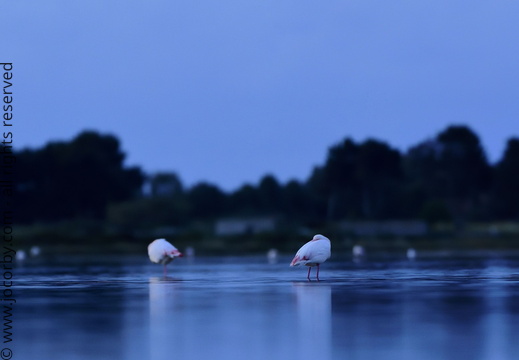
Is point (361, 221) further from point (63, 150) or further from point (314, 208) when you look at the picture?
point (63, 150)

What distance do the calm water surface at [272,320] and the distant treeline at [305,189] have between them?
225 ft

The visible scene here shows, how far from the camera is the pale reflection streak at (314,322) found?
12781 millimetres

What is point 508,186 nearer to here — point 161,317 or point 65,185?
point 65,185

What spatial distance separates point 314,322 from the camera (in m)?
15.9

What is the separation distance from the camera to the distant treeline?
101125 mm

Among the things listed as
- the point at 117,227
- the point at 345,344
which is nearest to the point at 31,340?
the point at 345,344

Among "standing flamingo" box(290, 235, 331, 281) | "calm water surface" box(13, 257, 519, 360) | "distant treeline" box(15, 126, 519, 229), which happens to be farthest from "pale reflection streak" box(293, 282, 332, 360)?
"distant treeline" box(15, 126, 519, 229)

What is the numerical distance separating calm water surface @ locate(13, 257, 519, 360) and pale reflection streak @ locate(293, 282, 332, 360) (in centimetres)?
2

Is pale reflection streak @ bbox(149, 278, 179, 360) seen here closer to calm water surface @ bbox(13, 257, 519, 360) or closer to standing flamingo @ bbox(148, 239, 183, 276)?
calm water surface @ bbox(13, 257, 519, 360)

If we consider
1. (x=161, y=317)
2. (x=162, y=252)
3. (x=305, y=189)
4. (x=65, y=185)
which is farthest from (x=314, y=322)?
(x=305, y=189)

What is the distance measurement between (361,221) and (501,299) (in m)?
73.5

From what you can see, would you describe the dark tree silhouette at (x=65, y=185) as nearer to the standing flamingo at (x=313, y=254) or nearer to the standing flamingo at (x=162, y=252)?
the standing flamingo at (x=162, y=252)

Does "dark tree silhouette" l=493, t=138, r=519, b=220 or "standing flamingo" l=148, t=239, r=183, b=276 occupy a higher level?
"dark tree silhouette" l=493, t=138, r=519, b=220

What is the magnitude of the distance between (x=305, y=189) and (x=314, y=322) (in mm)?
103646
